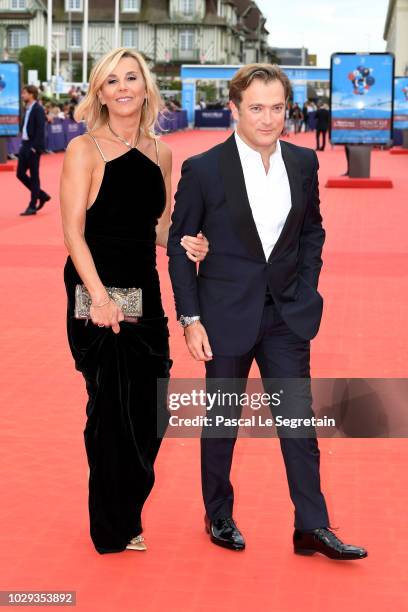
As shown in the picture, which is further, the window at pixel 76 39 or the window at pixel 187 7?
the window at pixel 76 39

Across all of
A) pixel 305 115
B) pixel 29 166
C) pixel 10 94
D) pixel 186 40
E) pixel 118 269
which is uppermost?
pixel 186 40

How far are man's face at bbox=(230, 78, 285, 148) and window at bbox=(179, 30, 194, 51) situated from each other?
110839mm

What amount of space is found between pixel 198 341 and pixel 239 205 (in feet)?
1.69

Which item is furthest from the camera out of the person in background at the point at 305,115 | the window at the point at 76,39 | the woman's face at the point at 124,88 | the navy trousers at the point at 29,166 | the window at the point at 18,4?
the window at the point at 76,39

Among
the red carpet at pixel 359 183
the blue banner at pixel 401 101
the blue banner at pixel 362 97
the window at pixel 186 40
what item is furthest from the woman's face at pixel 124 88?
the window at pixel 186 40

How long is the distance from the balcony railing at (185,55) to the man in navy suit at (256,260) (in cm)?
10992

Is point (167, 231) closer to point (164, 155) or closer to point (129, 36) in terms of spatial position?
point (164, 155)

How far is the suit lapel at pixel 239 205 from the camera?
4.62m

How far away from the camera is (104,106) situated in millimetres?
4840

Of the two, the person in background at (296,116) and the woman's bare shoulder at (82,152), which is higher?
the woman's bare shoulder at (82,152)

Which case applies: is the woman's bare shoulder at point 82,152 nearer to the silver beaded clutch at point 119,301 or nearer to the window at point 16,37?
the silver beaded clutch at point 119,301

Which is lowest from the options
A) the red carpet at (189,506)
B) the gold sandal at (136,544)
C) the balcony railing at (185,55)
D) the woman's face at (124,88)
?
the red carpet at (189,506)

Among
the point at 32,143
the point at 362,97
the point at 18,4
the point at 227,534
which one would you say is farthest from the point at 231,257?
the point at 18,4

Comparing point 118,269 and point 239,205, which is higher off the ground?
point 239,205
